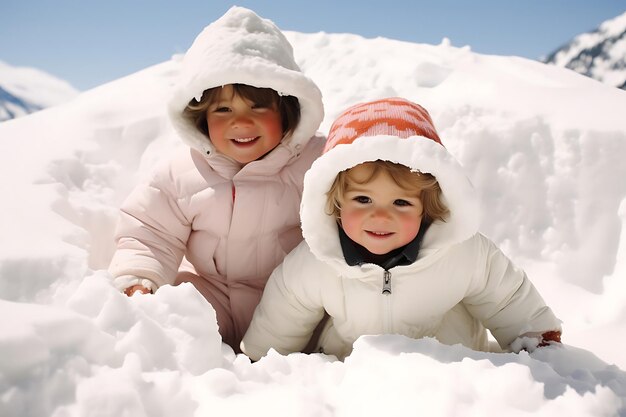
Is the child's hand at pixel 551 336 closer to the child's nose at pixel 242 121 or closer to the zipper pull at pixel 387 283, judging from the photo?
the zipper pull at pixel 387 283

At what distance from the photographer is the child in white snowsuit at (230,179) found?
66.0 inches

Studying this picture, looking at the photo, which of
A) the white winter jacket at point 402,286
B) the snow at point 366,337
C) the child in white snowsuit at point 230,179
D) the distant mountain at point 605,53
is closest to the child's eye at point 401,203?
the white winter jacket at point 402,286

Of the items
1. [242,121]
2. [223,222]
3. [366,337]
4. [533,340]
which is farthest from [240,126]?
[533,340]

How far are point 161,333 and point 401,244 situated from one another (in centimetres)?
63

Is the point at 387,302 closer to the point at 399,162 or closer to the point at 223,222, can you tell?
the point at 399,162

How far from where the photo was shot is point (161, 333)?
1078 mm

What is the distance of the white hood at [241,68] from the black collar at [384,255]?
1.69ft

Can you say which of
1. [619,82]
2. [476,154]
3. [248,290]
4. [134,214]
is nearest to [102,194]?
[134,214]

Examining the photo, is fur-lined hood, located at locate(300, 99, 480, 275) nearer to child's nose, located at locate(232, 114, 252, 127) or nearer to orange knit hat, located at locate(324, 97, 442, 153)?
orange knit hat, located at locate(324, 97, 442, 153)

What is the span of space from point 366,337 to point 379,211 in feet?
1.02

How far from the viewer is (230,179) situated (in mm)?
1755

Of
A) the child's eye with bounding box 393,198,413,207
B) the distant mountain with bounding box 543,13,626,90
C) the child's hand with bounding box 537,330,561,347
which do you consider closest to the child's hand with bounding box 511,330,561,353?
the child's hand with bounding box 537,330,561,347

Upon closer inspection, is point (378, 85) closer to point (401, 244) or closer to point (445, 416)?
point (401, 244)

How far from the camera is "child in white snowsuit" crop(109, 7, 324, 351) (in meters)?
1.68
